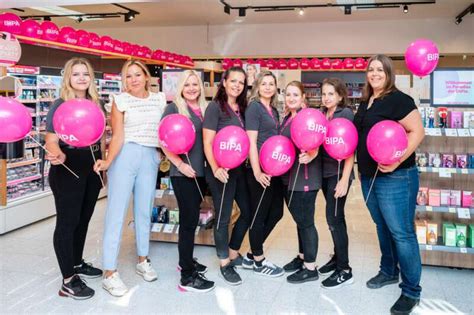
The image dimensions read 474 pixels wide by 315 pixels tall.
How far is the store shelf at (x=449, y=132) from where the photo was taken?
3.30m

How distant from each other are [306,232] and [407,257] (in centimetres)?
69

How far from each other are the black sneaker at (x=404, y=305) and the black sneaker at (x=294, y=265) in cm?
86

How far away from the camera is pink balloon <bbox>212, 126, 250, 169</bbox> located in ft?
9.05

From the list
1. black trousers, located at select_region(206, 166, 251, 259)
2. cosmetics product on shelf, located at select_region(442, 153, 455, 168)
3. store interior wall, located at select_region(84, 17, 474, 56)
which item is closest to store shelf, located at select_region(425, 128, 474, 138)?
cosmetics product on shelf, located at select_region(442, 153, 455, 168)

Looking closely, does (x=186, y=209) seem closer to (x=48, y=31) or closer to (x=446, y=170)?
(x=446, y=170)

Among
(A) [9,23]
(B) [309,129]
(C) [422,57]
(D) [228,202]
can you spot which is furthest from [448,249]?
(A) [9,23]

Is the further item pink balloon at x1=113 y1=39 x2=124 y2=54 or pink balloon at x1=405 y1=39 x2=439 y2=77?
pink balloon at x1=113 y1=39 x2=124 y2=54

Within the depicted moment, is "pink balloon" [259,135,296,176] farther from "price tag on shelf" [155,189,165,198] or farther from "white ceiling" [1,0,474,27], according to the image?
"white ceiling" [1,0,474,27]

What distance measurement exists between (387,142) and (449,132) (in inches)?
43.2

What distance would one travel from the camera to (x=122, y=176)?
9.61 feet

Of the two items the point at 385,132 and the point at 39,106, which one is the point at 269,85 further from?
the point at 39,106

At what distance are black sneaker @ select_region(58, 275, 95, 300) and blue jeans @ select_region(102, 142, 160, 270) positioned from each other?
19 cm

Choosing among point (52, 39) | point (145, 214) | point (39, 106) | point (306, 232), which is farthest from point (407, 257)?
point (52, 39)

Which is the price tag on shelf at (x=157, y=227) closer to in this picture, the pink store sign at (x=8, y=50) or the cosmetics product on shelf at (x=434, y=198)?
the pink store sign at (x=8, y=50)
